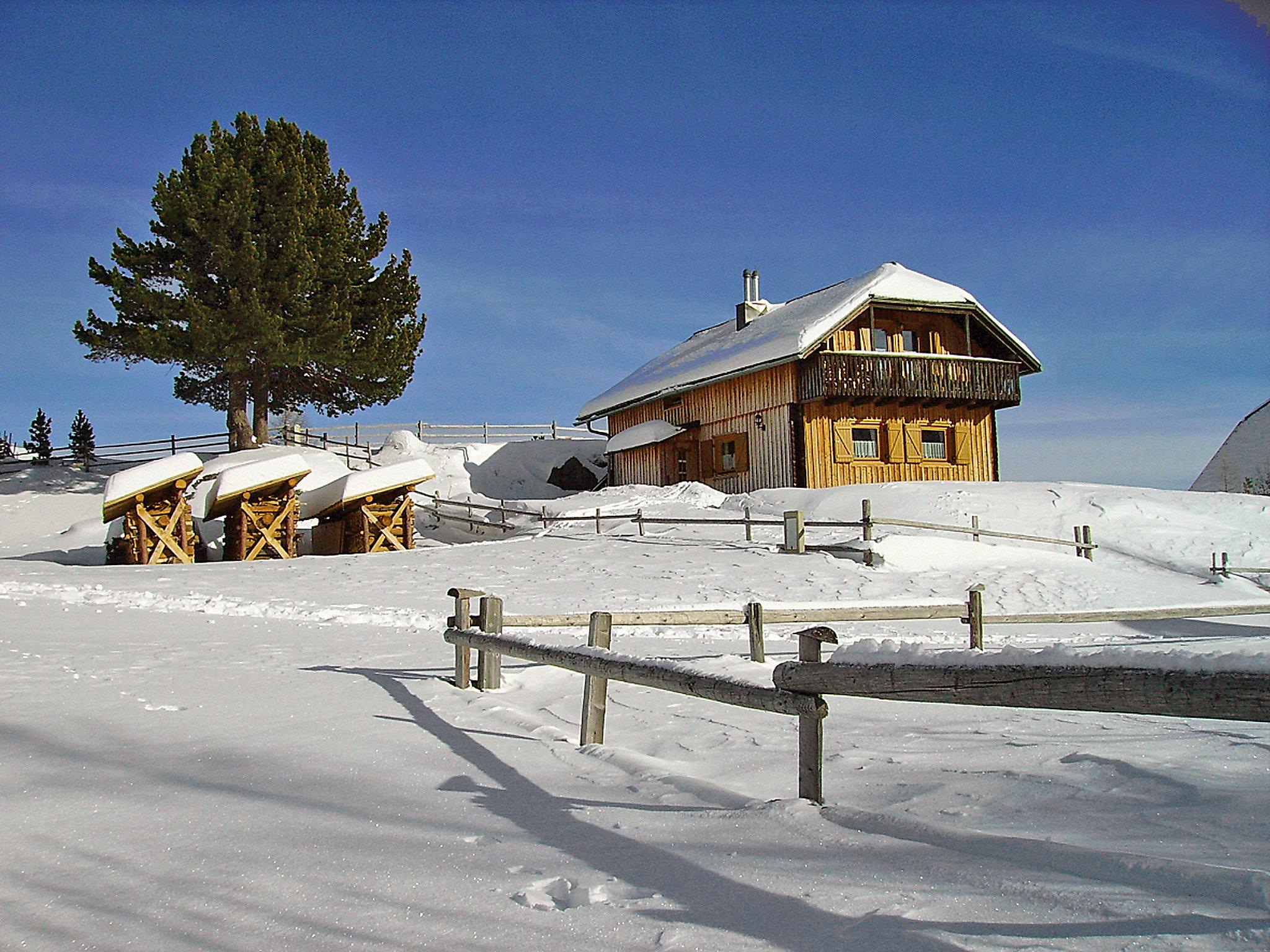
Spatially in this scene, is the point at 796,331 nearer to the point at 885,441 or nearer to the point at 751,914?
the point at 885,441

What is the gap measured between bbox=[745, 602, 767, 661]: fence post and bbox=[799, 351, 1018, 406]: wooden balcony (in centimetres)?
1737

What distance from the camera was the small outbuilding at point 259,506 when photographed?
21422 mm

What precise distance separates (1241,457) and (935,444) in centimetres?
2448

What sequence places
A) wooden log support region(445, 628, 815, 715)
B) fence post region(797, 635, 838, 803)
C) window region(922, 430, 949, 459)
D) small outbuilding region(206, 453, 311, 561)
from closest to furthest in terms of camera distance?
fence post region(797, 635, 838, 803), wooden log support region(445, 628, 815, 715), small outbuilding region(206, 453, 311, 561), window region(922, 430, 949, 459)

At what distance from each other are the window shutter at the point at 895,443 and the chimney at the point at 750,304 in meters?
7.96

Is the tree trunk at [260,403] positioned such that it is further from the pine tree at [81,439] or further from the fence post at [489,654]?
the fence post at [489,654]

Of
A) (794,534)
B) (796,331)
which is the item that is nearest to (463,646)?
(794,534)

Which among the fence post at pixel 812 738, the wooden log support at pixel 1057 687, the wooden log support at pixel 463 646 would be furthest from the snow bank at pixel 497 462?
the wooden log support at pixel 1057 687

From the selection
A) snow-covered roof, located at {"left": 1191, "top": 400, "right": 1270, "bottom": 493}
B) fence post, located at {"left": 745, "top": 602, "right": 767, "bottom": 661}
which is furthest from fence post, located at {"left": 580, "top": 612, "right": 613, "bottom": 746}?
snow-covered roof, located at {"left": 1191, "top": 400, "right": 1270, "bottom": 493}

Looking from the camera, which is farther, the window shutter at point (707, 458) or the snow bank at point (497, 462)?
the snow bank at point (497, 462)

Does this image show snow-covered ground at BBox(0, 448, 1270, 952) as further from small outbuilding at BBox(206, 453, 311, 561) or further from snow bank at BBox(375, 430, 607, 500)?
snow bank at BBox(375, 430, 607, 500)

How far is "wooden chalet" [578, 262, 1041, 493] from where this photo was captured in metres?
26.9

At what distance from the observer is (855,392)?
87.2 feet

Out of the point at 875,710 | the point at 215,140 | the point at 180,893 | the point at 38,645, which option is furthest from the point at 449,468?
the point at 180,893
